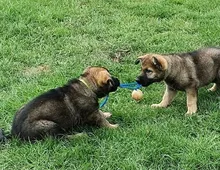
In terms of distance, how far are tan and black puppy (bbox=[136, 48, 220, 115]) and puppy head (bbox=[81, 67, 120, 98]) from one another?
20.2 inches

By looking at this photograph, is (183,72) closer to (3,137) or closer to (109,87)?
(109,87)

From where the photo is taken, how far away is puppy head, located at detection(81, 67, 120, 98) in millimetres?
6215

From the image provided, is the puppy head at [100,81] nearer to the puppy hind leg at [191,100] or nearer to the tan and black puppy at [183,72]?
the tan and black puppy at [183,72]

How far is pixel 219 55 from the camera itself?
23.3 ft

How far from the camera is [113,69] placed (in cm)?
817

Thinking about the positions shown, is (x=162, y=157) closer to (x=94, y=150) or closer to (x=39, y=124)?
(x=94, y=150)

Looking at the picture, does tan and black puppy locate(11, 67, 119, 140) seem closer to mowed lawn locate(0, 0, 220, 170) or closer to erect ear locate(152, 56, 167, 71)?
mowed lawn locate(0, 0, 220, 170)

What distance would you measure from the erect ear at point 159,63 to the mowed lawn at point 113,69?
0.61 metres

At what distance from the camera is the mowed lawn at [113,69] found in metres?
5.62

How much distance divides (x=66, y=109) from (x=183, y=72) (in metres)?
1.82

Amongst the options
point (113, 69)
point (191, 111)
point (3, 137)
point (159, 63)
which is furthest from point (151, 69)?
point (3, 137)

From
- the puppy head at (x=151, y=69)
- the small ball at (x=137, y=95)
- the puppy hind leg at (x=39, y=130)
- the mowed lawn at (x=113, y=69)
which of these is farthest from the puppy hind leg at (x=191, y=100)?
the puppy hind leg at (x=39, y=130)

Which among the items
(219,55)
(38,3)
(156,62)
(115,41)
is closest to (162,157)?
(156,62)

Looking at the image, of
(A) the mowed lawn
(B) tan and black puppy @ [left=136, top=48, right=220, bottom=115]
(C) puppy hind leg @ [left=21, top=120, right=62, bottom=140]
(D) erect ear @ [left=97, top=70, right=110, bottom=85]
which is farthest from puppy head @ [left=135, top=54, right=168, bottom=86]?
(C) puppy hind leg @ [left=21, top=120, right=62, bottom=140]
